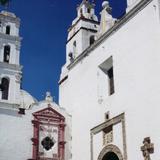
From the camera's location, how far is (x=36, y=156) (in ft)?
51.5

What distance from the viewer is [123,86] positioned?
1339cm

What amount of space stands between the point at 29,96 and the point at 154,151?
13171 mm

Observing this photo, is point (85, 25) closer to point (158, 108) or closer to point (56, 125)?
point (56, 125)

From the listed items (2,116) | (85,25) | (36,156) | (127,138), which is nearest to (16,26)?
(85,25)

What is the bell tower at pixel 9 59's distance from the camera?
16.6m

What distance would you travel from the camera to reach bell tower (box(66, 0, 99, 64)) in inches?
711

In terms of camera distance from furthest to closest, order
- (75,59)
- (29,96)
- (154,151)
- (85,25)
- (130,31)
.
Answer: (29,96), (85,25), (75,59), (130,31), (154,151)

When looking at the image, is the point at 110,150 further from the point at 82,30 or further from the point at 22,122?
the point at 82,30

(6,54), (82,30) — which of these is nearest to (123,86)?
(82,30)

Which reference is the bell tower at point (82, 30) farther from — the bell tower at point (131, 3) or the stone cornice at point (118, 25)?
the bell tower at point (131, 3)

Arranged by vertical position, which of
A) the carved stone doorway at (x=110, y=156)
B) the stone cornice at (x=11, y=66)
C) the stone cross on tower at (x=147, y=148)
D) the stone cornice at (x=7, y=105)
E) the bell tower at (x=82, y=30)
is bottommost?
the stone cross on tower at (x=147, y=148)

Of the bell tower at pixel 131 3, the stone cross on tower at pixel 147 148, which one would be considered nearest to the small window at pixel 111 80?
the bell tower at pixel 131 3

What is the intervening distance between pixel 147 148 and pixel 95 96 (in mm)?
4067

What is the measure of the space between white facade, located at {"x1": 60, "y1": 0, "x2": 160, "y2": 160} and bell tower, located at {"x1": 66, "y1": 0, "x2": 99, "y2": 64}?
120 cm
